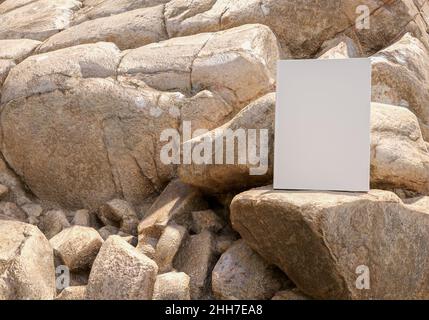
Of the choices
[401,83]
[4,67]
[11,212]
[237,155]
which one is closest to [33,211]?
[11,212]

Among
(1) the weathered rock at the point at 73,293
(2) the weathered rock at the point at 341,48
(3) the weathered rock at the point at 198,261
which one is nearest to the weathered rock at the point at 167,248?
(3) the weathered rock at the point at 198,261

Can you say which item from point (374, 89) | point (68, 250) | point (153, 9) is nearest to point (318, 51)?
point (374, 89)

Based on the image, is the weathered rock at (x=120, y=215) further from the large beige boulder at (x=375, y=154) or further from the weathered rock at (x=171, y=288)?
the weathered rock at (x=171, y=288)

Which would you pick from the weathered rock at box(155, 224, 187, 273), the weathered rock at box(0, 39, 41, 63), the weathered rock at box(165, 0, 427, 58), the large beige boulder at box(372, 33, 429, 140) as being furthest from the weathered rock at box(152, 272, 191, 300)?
the weathered rock at box(0, 39, 41, 63)

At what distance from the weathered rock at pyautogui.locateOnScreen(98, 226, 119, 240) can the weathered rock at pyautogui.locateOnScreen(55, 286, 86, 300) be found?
120cm

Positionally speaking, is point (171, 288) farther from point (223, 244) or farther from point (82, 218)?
point (82, 218)

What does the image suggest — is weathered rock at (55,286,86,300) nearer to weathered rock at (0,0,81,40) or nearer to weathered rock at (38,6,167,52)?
weathered rock at (38,6,167,52)

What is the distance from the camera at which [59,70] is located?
281 inches

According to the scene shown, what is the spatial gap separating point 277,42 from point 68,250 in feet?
13.3

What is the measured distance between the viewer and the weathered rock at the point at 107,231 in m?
6.16

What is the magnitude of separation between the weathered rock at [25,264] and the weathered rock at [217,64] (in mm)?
2522

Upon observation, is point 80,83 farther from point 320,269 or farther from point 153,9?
point 320,269

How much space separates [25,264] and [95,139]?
2.18 m

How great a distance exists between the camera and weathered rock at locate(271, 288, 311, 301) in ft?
15.7
